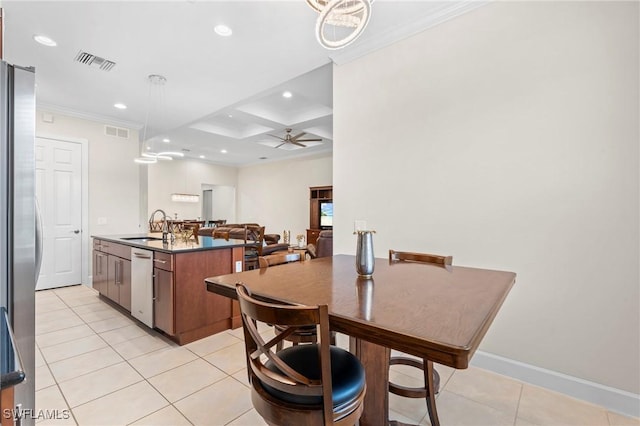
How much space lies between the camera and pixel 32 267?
4.00 feet

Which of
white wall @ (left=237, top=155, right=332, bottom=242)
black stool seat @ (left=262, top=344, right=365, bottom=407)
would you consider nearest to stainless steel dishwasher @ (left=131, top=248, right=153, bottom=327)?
black stool seat @ (left=262, top=344, right=365, bottom=407)

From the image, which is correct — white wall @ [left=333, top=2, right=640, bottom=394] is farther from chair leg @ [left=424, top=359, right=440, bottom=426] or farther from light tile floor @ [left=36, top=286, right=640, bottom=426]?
chair leg @ [left=424, top=359, right=440, bottom=426]

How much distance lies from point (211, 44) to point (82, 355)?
3.12m

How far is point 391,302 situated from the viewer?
3.59 ft

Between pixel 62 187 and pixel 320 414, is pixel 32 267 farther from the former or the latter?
pixel 62 187

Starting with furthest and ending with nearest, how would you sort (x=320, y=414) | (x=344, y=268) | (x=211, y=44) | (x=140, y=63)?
(x=140, y=63) < (x=211, y=44) < (x=344, y=268) < (x=320, y=414)

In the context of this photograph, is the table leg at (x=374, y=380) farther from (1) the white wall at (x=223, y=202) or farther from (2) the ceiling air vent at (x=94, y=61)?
(1) the white wall at (x=223, y=202)

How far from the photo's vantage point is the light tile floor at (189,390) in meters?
1.75

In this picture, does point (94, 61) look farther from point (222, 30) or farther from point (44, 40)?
point (222, 30)

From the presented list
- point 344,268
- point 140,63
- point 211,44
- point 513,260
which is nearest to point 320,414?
point 344,268

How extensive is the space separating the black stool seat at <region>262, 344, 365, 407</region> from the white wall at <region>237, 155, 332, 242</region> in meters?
7.02

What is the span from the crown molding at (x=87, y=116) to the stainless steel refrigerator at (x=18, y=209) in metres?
4.65

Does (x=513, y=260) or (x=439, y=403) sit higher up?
(x=513, y=260)

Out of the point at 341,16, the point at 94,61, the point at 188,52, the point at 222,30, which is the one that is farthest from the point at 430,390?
the point at 94,61
